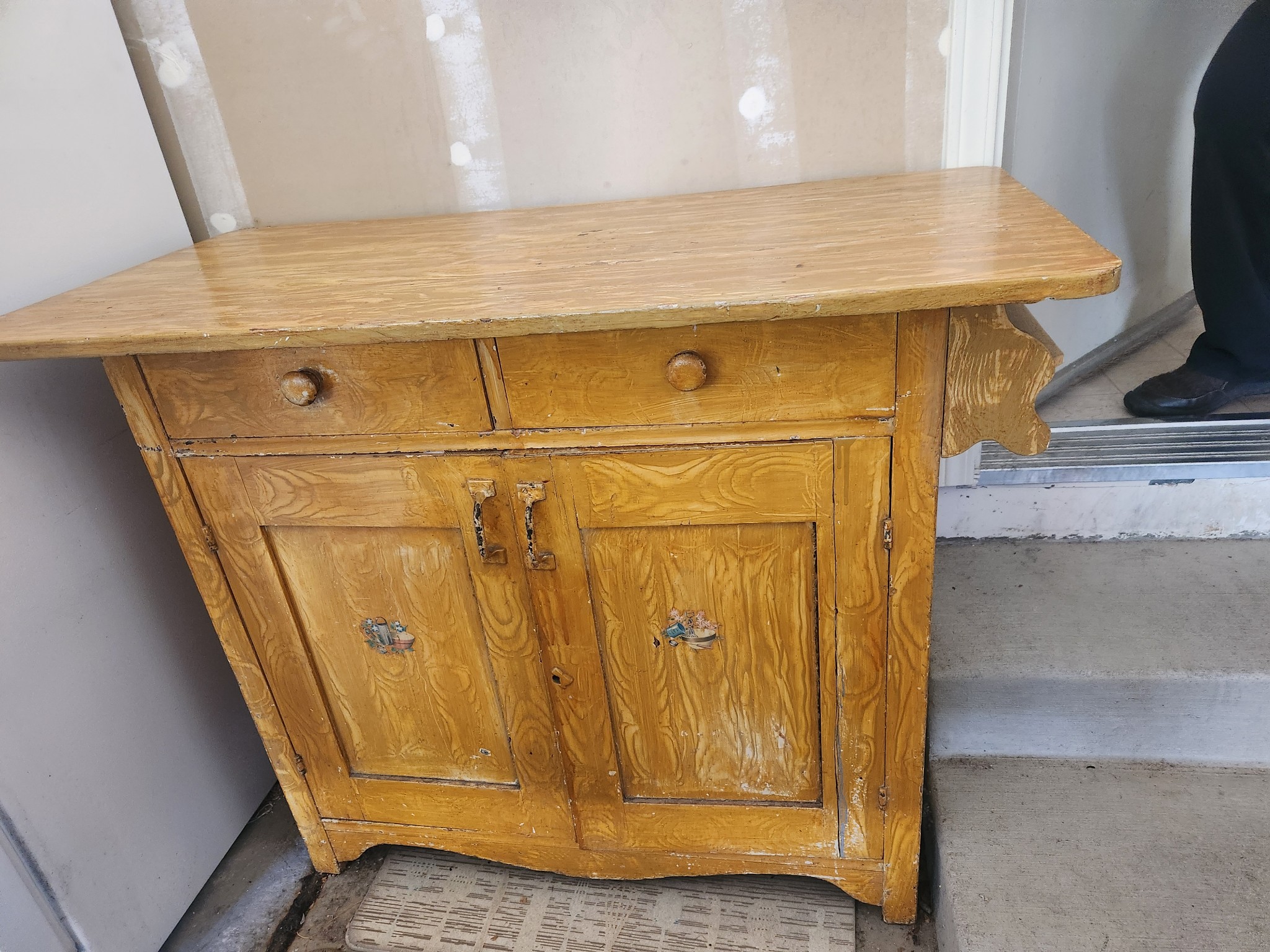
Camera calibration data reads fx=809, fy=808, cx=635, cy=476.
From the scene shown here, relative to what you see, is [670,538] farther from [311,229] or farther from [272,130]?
[272,130]

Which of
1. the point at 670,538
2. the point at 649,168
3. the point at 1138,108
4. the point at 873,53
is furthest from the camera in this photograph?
the point at 1138,108

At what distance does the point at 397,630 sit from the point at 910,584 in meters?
0.74

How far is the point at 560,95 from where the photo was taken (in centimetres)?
142

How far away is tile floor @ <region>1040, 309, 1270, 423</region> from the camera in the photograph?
1820 mm

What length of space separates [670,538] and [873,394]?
0.32m

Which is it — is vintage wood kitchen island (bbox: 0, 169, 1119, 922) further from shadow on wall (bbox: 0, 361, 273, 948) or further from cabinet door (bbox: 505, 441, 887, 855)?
shadow on wall (bbox: 0, 361, 273, 948)

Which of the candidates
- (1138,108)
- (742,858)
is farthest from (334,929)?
(1138,108)

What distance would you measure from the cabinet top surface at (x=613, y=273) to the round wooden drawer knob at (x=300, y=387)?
7 cm

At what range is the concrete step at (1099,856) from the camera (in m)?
1.14

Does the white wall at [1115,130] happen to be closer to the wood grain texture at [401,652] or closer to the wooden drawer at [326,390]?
the wooden drawer at [326,390]

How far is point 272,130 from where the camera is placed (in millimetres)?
1511

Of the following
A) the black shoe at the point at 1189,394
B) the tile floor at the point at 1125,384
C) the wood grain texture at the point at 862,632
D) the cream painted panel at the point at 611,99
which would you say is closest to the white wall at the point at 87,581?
the cream painted panel at the point at 611,99

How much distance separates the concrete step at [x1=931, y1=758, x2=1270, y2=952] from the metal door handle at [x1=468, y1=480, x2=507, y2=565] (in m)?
0.84

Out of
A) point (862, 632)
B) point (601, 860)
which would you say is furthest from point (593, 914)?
point (862, 632)
